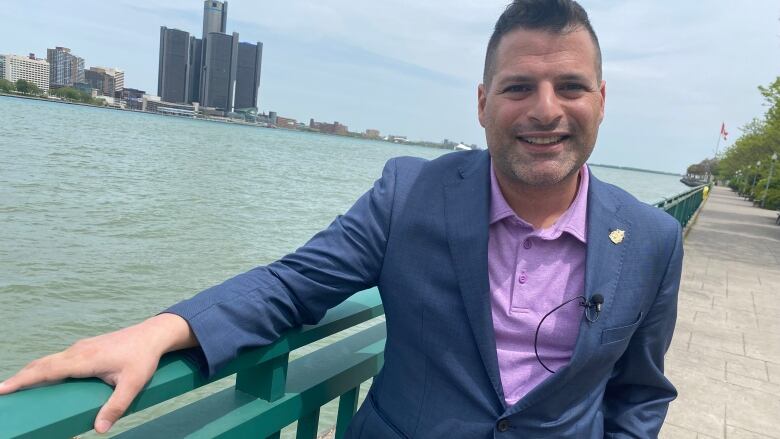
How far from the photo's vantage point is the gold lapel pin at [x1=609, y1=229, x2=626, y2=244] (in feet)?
5.53

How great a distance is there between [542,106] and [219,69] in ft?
377

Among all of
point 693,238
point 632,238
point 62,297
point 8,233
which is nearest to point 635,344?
point 632,238

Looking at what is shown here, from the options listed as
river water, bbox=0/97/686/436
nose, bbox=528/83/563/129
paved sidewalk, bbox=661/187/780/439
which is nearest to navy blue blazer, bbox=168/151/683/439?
nose, bbox=528/83/563/129

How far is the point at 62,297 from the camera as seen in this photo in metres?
7.87

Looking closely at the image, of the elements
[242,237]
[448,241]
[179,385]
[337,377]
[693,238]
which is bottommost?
[242,237]

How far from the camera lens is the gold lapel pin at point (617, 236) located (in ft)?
5.53

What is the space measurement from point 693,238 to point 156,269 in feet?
37.3

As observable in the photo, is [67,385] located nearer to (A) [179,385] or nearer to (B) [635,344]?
(A) [179,385]

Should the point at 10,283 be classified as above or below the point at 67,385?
below

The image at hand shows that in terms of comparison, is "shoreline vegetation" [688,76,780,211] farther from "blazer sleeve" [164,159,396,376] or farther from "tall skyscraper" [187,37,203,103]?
"tall skyscraper" [187,37,203,103]

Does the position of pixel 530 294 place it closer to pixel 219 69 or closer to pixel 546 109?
pixel 546 109

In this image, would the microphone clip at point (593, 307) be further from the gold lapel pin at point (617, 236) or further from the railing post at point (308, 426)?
the railing post at point (308, 426)

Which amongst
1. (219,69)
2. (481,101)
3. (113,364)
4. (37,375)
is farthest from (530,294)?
(219,69)

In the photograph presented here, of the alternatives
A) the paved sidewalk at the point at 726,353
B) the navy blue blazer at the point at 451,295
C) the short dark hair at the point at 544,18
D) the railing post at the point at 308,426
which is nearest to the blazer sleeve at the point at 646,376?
the navy blue blazer at the point at 451,295
